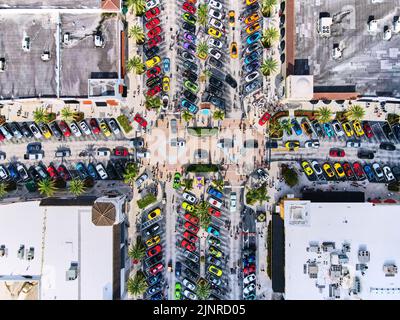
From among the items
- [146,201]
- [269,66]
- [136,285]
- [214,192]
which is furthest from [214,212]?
[269,66]

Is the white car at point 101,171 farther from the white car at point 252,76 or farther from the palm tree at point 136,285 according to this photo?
the white car at point 252,76

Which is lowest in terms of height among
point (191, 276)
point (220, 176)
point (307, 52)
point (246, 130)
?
point (191, 276)

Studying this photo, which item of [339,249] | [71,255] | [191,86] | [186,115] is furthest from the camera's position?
[191,86]

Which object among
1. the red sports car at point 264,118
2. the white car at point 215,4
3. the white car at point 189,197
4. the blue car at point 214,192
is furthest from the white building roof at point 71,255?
the white car at point 215,4

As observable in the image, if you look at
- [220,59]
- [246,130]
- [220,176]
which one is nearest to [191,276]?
[220,176]

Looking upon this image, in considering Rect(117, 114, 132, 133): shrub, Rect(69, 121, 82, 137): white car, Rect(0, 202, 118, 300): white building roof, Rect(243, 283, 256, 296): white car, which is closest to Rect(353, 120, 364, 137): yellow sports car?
Rect(243, 283, 256, 296): white car

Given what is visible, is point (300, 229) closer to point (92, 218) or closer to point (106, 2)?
point (92, 218)

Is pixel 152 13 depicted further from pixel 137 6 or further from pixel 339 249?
pixel 339 249
